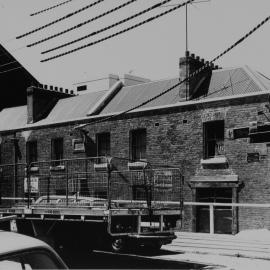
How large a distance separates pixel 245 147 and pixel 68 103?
13417 millimetres

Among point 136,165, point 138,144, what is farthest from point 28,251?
point 138,144

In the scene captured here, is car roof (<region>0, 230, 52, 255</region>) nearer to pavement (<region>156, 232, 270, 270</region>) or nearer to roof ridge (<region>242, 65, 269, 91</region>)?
pavement (<region>156, 232, 270, 270</region>)

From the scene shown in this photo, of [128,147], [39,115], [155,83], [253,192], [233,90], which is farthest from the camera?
[39,115]

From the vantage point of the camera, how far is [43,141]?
2794 cm

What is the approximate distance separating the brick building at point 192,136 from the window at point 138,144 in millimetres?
45

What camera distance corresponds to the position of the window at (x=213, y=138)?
21.0 meters

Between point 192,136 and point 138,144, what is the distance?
127 inches

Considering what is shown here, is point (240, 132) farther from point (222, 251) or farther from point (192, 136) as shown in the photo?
point (192, 136)

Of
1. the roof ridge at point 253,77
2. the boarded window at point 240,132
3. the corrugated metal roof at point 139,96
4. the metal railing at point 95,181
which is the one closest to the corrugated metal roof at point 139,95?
the corrugated metal roof at point 139,96

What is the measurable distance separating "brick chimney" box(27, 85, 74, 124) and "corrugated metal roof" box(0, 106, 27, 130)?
3.16ft

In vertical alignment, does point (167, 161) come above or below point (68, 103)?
below

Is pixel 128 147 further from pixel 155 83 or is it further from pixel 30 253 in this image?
pixel 30 253

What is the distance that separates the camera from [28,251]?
2990mm

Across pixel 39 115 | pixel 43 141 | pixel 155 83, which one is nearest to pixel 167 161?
pixel 155 83
